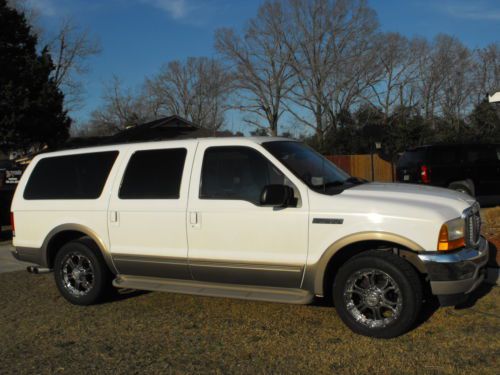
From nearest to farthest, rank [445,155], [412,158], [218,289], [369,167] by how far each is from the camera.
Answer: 1. [218,289]
2. [445,155]
3. [412,158]
4. [369,167]

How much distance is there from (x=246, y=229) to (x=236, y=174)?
0.63 m

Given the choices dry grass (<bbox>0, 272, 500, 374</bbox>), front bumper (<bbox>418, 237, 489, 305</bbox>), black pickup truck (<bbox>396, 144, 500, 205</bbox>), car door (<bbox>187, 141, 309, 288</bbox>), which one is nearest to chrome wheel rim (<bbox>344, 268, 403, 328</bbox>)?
dry grass (<bbox>0, 272, 500, 374</bbox>)

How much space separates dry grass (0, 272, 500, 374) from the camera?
4211 mm

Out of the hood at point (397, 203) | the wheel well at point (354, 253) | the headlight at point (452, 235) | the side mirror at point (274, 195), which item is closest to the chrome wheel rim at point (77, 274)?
the side mirror at point (274, 195)

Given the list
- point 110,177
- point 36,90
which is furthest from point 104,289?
point 36,90

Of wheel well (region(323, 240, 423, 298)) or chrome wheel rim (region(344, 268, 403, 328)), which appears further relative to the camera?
wheel well (region(323, 240, 423, 298))

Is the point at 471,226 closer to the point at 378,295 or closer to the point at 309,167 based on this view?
the point at 378,295

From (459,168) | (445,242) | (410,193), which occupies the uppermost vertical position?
(459,168)

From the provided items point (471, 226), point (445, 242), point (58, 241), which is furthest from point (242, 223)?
point (58, 241)

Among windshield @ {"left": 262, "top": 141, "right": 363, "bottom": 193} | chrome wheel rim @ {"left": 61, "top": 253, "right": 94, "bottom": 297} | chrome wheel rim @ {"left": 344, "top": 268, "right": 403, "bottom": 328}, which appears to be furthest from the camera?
chrome wheel rim @ {"left": 61, "top": 253, "right": 94, "bottom": 297}

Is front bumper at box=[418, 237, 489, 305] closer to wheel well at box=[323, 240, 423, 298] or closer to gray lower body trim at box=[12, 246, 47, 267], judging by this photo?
wheel well at box=[323, 240, 423, 298]

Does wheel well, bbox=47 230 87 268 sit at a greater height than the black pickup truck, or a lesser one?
lesser

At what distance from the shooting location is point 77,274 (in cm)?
630

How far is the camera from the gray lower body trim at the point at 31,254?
21.4 feet
